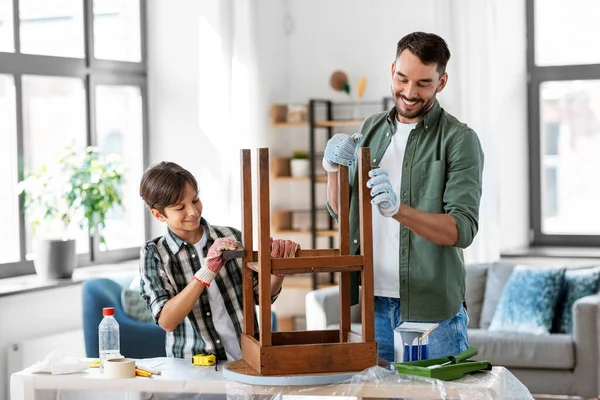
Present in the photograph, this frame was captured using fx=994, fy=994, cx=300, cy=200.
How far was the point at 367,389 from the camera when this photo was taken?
2.20 meters

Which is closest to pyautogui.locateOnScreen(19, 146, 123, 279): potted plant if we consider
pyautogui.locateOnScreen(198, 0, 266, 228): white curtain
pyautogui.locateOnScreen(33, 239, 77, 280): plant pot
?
pyautogui.locateOnScreen(33, 239, 77, 280): plant pot

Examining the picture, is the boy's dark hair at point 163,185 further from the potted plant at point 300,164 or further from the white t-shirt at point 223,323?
the potted plant at point 300,164

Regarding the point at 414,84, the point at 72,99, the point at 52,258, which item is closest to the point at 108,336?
the point at 414,84

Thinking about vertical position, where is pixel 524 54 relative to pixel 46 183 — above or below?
above

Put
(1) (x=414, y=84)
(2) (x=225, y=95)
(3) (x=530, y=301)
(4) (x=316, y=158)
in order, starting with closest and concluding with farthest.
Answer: (1) (x=414, y=84) < (3) (x=530, y=301) < (2) (x=225, y=95) < (4) (x=316, y=158)

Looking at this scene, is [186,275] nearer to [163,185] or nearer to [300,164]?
[163,185]

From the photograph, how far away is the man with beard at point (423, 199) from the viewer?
2.40 m

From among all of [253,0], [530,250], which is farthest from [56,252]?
[530,250]

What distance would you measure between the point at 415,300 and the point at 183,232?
0.67 metres

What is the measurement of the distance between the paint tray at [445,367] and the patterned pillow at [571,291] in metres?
2.91

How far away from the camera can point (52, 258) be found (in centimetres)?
494

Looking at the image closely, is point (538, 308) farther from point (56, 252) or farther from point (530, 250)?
point (56, 252)

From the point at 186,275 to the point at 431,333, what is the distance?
67 cm

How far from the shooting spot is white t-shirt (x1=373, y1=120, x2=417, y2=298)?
2465 mm
